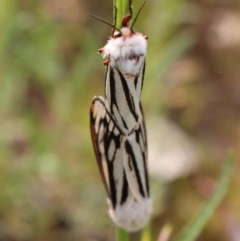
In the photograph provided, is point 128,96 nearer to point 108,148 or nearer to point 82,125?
point 108,148

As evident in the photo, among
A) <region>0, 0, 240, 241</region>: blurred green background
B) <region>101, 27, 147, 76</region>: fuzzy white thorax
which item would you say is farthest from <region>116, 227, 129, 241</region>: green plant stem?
<region>0, 0, 240, 241</region>: blurred green background

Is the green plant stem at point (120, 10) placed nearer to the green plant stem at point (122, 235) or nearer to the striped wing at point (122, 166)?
the striped wing at point (122, 166)

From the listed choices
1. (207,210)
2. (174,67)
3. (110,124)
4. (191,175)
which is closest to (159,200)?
(191,175)

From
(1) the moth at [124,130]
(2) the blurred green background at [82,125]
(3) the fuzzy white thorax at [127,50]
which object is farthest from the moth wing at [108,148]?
(2) the blurred green background at [82,125]

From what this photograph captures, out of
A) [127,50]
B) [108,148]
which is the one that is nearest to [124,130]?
[108,148]

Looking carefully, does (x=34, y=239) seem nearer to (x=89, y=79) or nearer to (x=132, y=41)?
(x=89, y=79)

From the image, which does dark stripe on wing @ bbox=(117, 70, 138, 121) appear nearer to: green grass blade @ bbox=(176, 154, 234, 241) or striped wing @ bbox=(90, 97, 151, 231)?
striped wing @ bbox=(90, 97, 151, 231)
